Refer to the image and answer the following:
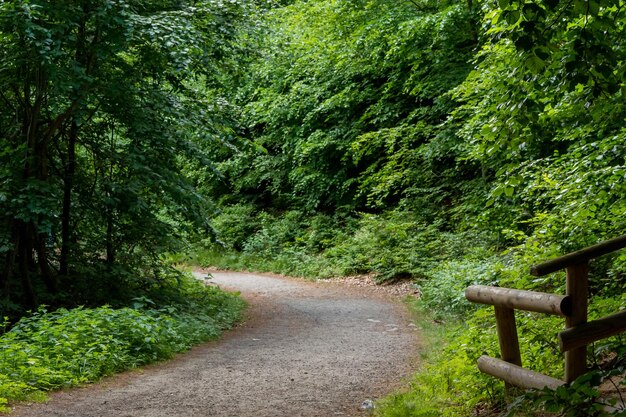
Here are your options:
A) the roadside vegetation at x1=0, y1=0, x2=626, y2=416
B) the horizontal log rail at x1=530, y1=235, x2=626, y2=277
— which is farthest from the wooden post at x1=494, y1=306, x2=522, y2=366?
the horizontal log rail at x1=530, y1=235, x2=626, y2=277

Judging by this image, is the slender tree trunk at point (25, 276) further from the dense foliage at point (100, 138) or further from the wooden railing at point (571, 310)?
the wooden railing at point (571, 310)

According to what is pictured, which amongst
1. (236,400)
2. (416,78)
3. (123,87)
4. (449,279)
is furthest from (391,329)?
(416,78)

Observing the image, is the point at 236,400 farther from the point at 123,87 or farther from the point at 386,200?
the point at 386,200

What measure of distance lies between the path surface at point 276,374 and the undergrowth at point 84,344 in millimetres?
257

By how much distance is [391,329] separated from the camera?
37.3ft

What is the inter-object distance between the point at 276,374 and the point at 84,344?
8.42 ft

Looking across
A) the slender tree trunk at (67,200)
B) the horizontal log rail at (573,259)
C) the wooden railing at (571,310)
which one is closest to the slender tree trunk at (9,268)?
the slender tree trunk at (67,200)

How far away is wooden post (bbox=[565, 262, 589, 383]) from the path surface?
2702mm

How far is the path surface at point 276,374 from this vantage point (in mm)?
6578

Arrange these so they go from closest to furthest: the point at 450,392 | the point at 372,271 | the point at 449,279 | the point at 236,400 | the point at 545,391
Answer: the point at 545,391
the point at 450,392
the point at 236,400
the point at 449,279
the point at 372,271

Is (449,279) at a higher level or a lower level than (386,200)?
lower

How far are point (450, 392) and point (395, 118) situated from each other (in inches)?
614

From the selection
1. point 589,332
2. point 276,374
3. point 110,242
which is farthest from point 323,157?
point 589,332

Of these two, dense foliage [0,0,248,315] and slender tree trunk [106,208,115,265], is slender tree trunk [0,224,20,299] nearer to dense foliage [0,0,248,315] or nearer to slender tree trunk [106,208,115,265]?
dense foliage [0,0,248,315]
